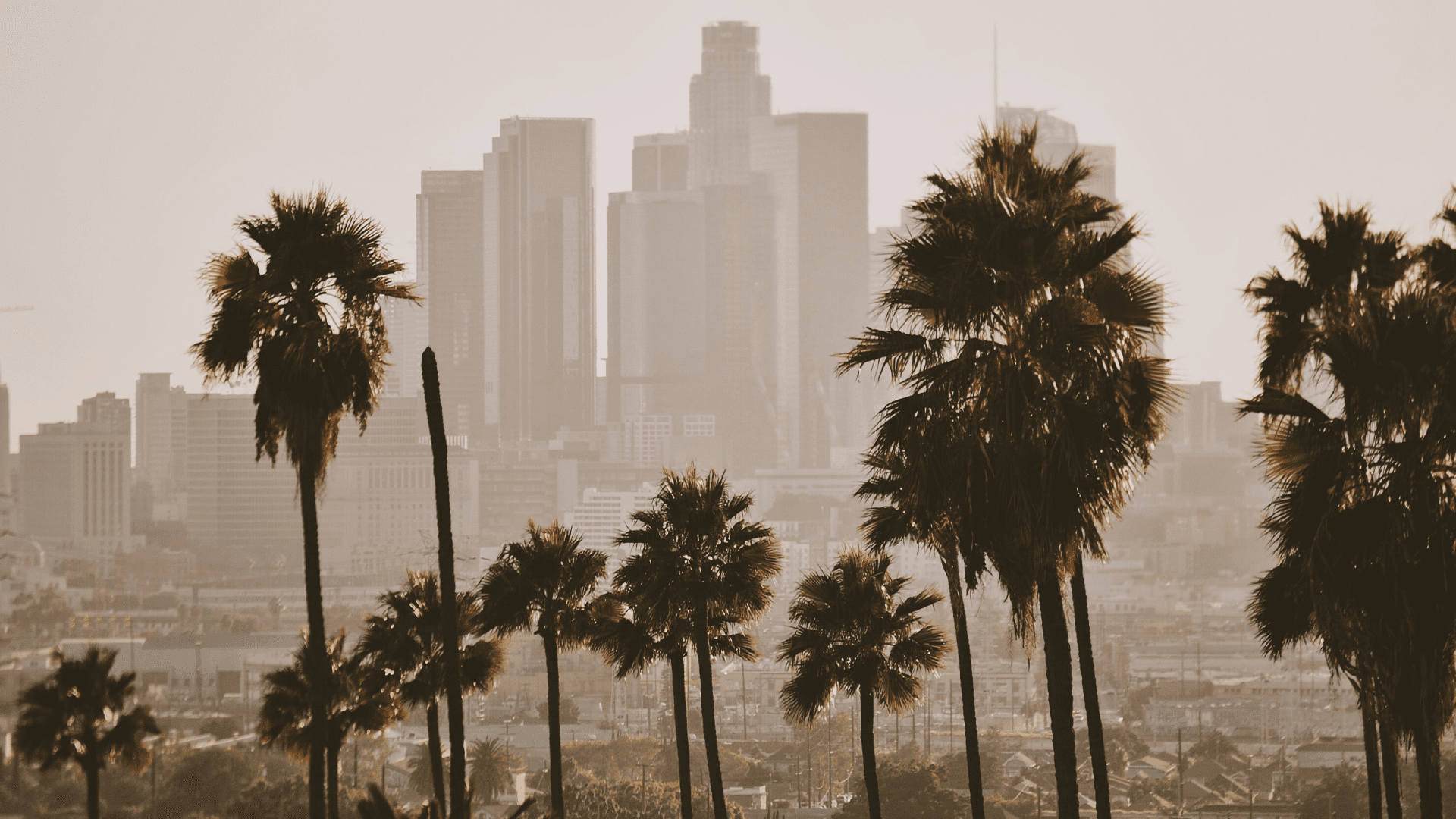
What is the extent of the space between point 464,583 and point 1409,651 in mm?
163150

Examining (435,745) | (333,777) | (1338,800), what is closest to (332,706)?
(435,745)

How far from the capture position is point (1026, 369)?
8.95m

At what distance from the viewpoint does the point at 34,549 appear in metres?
156

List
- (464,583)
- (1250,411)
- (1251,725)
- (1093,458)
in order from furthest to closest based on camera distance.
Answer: (464,583), (1251,725), (1250,411), (1093,458)

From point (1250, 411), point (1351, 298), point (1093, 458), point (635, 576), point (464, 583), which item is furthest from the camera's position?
point (464, 583)

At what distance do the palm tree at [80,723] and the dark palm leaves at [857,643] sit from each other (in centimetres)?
980

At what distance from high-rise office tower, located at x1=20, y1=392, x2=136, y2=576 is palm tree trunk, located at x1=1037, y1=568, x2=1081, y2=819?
562 feet

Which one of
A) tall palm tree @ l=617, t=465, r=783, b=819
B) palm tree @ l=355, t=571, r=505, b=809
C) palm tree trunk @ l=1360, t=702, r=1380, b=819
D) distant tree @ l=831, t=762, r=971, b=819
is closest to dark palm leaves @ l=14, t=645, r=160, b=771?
palm tree @ l=355, t=571, r=505, b=809

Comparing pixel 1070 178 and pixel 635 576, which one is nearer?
pixel 1070 178

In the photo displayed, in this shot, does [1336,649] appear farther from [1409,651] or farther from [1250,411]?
[1250,411]

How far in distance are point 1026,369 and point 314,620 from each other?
6.80 m

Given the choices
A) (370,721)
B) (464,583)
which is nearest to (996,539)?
(370,721)

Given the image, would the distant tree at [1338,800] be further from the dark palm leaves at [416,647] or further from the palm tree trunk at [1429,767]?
the palm tree trunk at [1429,767]

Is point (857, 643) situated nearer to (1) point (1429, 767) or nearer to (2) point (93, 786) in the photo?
(1) point (1429, 767)
